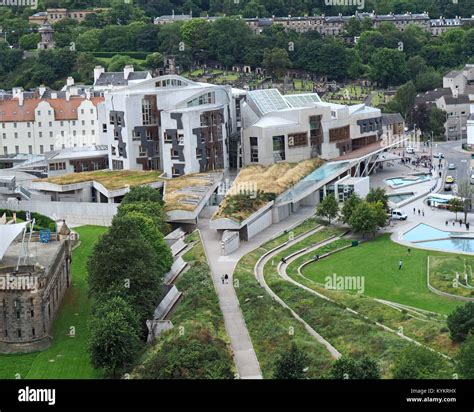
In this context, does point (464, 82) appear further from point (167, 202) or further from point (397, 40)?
point (167, 202)

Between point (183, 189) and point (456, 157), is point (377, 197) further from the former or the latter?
point (456, 157)


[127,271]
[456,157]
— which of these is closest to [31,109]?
[456,157]

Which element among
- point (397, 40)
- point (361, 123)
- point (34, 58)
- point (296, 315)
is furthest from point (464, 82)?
point (296, 315)

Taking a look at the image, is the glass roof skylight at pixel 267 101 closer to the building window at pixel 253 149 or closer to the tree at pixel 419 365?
the building window at pixel 253 149

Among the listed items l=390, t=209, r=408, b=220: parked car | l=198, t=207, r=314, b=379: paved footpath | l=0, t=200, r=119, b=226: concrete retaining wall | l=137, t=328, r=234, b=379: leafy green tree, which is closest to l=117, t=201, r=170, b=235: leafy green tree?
l=198, t=207, r=314, b=379: paved footpath

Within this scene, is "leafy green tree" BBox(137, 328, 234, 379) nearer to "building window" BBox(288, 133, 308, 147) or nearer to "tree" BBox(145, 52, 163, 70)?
A: "building window" BBox(288, 133, 308, 147)

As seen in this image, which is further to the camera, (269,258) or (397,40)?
(397,40)
